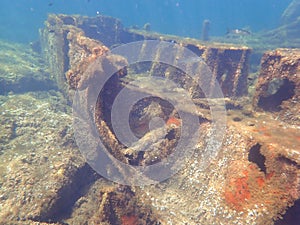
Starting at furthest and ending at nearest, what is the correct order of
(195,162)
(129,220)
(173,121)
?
(173,121) → (195,162) → (129,220)

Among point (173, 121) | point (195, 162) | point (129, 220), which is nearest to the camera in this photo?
point (129, 220)

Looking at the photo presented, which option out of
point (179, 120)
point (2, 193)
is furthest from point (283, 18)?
point (2, 193)

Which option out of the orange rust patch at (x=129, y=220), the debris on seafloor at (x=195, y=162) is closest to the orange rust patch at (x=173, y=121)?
the debris on seafloor at (x=195, y=162)

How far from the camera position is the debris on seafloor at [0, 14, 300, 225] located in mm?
4996

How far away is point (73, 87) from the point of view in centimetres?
764

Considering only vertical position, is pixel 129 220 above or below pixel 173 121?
below

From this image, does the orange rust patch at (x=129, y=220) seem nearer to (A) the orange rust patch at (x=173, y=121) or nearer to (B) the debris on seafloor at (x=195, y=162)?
(B) the debris on seafloor at (x=195, y=162)

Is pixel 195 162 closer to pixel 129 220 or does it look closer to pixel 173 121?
pixel 173 121

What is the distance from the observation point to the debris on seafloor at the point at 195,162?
197 inches

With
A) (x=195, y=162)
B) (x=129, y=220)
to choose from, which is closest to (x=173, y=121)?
(x=195, y=162)

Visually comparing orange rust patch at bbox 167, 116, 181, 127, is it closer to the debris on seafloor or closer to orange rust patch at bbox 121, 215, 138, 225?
the debris on seafloor

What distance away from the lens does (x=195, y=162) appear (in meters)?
6.55

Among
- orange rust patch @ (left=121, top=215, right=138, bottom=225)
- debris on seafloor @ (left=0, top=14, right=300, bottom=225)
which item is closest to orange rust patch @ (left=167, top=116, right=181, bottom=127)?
debris on seafloor @ (left=0, top=14, right=300, bottom=225)

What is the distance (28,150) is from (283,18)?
36.0 metres
